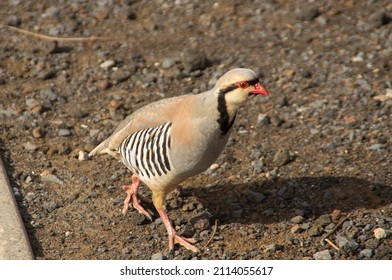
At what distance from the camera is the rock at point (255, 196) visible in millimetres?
6082

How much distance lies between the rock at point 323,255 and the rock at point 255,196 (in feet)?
2.57

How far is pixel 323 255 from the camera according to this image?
5.41 meters

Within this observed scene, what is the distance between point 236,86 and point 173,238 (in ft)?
3.97

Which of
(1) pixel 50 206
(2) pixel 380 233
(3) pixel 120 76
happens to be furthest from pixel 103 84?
(2) pixel 380 233

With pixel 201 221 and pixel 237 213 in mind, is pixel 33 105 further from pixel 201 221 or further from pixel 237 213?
pixel 237 213

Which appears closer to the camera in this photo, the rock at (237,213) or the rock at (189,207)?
the rock at (237,213)

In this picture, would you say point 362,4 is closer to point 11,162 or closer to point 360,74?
point 360,74

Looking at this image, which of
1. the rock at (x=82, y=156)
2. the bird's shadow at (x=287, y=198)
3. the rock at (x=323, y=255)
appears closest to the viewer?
the rock at (x=323, y=255)

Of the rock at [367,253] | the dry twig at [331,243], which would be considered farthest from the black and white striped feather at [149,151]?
the rock at [367,253]

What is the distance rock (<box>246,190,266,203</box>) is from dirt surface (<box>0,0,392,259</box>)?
2cm

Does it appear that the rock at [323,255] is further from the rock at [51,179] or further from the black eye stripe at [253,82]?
the rock at [51,179]

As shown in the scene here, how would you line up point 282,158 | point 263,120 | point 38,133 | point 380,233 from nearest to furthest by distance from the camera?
point 380,233 < point 282,158 < point 38,133 < point 263,120

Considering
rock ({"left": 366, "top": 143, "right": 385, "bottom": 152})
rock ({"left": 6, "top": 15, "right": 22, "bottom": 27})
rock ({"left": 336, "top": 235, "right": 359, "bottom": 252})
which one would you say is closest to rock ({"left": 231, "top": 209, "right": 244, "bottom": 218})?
rock ({"left": 336, "top": 235, "right": 359, "bottom": 252})

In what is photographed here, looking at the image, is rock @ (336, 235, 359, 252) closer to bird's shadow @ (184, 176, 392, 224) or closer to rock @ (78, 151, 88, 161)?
bird's shadow @ (184, 176, 392, 224)
